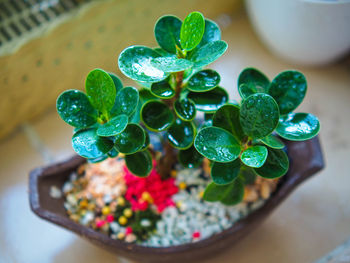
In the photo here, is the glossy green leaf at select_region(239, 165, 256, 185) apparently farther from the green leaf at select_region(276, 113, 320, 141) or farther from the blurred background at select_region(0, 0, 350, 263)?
the blurred background at select_region(0, 0, 350, 263)

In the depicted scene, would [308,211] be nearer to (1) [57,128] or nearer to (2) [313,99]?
(2) [313,99]

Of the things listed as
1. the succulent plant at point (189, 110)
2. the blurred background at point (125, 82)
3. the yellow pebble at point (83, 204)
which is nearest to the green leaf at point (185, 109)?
the succulent plant at point (189, 110)

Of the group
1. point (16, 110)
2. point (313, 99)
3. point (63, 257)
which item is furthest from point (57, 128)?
point (313, 99)

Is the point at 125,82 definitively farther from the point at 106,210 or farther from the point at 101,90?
the point at 101,90

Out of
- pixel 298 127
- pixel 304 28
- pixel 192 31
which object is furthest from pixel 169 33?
pixel 304 28

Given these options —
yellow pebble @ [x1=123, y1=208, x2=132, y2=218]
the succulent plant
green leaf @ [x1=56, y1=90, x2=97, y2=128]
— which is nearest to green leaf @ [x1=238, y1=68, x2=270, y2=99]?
the succulent plant
